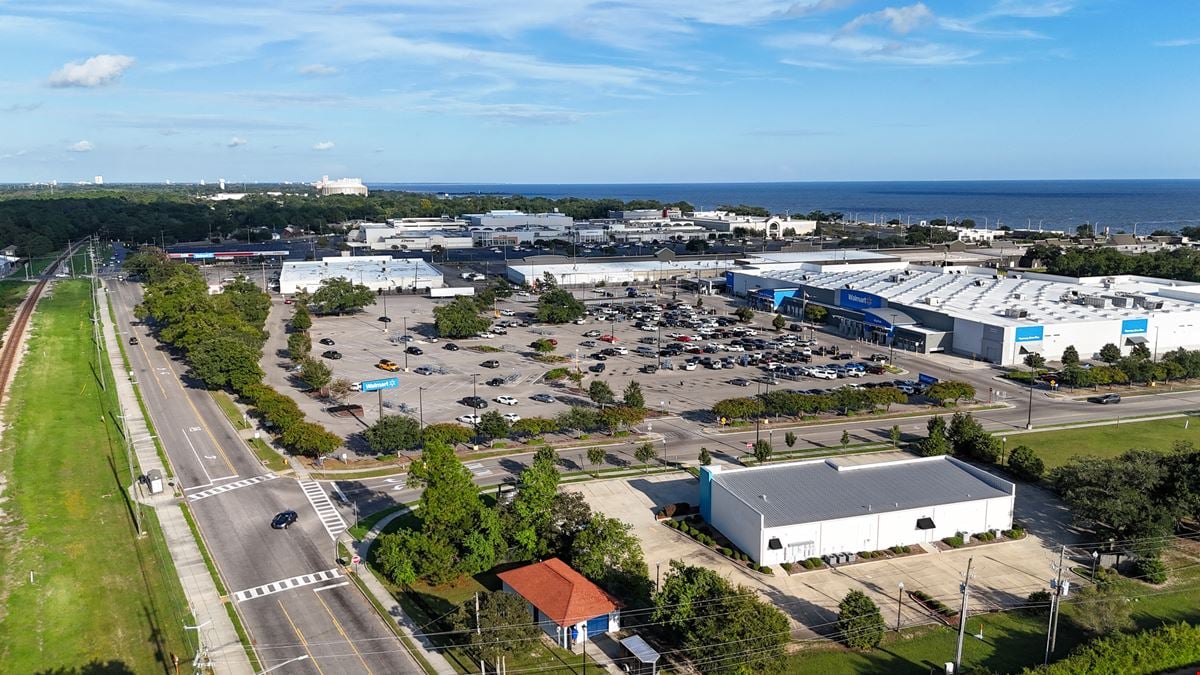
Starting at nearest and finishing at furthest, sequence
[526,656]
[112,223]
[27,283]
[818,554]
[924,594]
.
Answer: [526,656] → [924,594] → [818,554] → [27,283] → [112,223]

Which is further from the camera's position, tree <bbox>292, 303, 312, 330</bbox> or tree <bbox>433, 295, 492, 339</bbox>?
tree <bbox>292, 303, 312, 330</bbox>

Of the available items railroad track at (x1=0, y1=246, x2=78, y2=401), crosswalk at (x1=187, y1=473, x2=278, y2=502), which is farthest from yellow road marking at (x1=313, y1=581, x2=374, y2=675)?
railroad track at (x1=0, y1=246, x2=78, y2=401)

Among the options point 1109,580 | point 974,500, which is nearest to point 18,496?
point 974,500

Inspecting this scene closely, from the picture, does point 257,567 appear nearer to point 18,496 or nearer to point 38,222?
point 18,496

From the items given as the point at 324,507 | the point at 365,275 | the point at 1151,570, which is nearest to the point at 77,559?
the point at 324,507

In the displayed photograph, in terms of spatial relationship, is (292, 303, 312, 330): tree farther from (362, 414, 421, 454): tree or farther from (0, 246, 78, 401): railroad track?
(362, 414, 421, 454): tree
